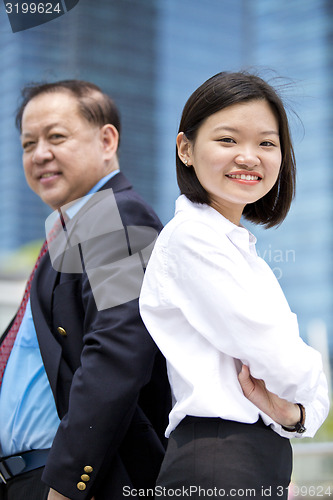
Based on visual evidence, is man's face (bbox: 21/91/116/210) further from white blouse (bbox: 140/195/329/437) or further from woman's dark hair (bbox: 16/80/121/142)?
white blouse (bbox: 140/195/329/437)

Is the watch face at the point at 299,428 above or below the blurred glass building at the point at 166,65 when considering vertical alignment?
above

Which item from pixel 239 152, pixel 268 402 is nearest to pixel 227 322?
pixel 268 402

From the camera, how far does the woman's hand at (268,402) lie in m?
1.20

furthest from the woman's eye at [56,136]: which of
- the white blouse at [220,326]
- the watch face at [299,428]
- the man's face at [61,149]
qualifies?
the watch face at [299,428]

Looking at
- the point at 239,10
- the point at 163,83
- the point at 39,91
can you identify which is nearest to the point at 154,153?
the point at 163,83

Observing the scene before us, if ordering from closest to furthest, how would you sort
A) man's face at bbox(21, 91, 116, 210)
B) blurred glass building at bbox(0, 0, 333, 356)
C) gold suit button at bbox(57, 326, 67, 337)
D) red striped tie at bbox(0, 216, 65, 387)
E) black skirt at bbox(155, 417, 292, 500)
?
black skirt at bbox(155, 417, 292, 500) → gold suit button at bbox(57, 326, 67, 337) → red striped tie at bbox(0, 216, 65, 387) → man's face at bbox(21, 91, 116, 210) → blurred glass building at bbox(0, 0, 333, 356)

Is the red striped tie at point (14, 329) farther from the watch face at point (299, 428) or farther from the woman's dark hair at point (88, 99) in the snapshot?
the watch face at point (299, 428)

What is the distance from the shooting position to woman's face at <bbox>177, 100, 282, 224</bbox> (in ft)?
4.34

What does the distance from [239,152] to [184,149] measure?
0.55ft

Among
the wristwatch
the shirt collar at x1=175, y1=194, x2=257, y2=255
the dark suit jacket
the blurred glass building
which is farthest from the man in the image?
the blurred glass building

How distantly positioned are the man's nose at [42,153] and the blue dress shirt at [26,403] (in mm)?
558

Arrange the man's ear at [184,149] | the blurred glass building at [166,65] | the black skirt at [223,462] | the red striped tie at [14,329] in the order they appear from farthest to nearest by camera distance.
→ 1. the blurred glass building at [166,65]
2. the red striped tie at [14,329]
3. the man's ear at [184,149]
4. the black skirt at [223,462]

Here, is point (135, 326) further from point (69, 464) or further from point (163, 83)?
point (163, 83)

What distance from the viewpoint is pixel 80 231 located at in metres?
1.69
